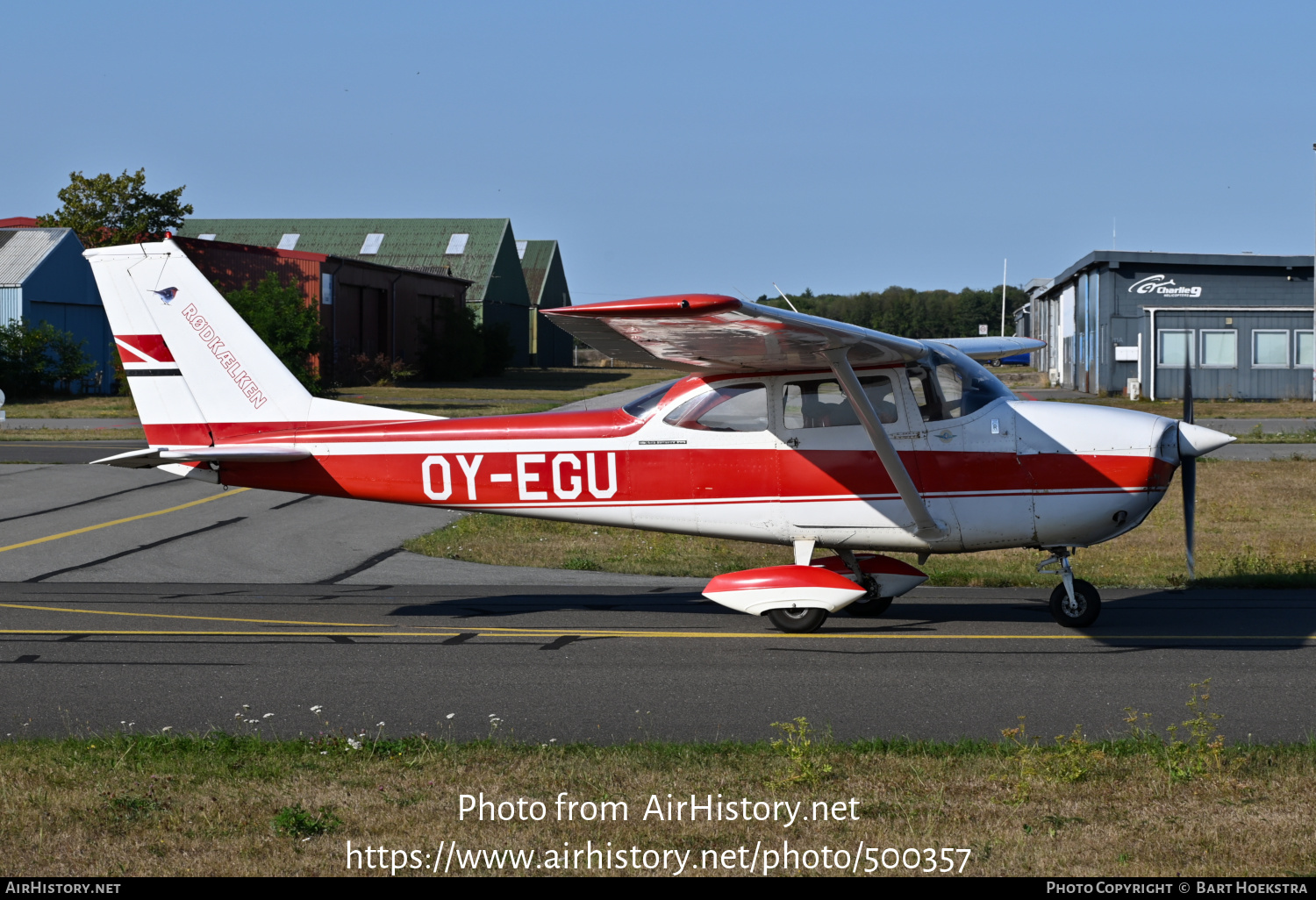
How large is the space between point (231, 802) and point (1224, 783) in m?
4.27

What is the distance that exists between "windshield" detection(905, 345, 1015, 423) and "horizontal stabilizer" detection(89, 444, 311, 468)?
16.6 feet

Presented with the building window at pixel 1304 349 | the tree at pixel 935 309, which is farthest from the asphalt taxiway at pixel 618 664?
the tree at pixel 935 309

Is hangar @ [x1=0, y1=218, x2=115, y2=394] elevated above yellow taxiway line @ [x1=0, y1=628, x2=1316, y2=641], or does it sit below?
above

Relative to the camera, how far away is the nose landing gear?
366 inches

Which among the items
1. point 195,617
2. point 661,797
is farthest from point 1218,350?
point 661,797

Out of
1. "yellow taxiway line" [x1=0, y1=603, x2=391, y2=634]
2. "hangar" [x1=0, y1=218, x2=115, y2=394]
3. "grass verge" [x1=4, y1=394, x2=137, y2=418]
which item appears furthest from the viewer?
"hangar" [x1=0, y1=218, x2=115, y2=394]

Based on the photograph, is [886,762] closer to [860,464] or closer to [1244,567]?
[860,464]

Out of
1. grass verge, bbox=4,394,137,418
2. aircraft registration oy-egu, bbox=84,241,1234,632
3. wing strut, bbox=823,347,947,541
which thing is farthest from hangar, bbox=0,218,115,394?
wing strut, bbox=823,347,947,541

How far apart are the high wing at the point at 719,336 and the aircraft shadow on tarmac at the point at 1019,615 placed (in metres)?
2.14

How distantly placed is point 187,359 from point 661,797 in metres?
6.82

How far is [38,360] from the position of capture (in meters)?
42.7

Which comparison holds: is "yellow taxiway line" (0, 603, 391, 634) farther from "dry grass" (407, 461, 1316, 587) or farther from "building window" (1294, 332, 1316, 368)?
"building window" (1294, 332, 1316, 368)

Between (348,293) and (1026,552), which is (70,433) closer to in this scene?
(348,293)
